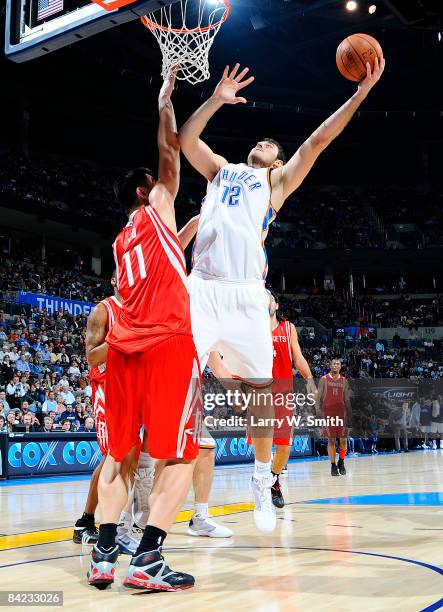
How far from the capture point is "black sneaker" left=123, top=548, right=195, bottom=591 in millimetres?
3291

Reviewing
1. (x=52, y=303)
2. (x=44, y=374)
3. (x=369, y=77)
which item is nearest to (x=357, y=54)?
(x=369, y=77)

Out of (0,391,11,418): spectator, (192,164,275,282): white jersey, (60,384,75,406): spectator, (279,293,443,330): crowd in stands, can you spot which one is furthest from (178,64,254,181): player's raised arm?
(279,293,443,330): crowd in stands

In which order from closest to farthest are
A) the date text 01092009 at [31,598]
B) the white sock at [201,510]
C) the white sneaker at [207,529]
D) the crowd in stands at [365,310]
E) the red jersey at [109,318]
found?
the date text 01092009 at [31,598] → the red jersey at [109,318] → the white sneaker at [207,529] → the white sock at [201,510] → the crowd in stands at [365,310]

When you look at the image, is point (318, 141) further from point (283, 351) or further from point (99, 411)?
point (283, 351)

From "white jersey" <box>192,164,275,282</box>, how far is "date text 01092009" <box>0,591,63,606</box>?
7.44ft

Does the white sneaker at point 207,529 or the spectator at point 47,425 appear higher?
the spectator at point 47,425

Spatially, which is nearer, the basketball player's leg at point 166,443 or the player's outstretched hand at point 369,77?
the basketball player's leg at point 166,443

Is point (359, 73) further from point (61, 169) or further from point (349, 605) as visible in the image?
point (61, 169)

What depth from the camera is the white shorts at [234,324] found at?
4559 millimetres

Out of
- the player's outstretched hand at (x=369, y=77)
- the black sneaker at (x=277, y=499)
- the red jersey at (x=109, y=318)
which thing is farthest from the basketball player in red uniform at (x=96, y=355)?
the black sneaker at (x=277, y=499)

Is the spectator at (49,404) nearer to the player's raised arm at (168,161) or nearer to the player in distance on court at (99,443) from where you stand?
the player in distance on court at (99,443)

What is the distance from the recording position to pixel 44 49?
645 centimetres

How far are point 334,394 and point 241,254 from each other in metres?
9.27

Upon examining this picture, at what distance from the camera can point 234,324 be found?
15.0 ft
